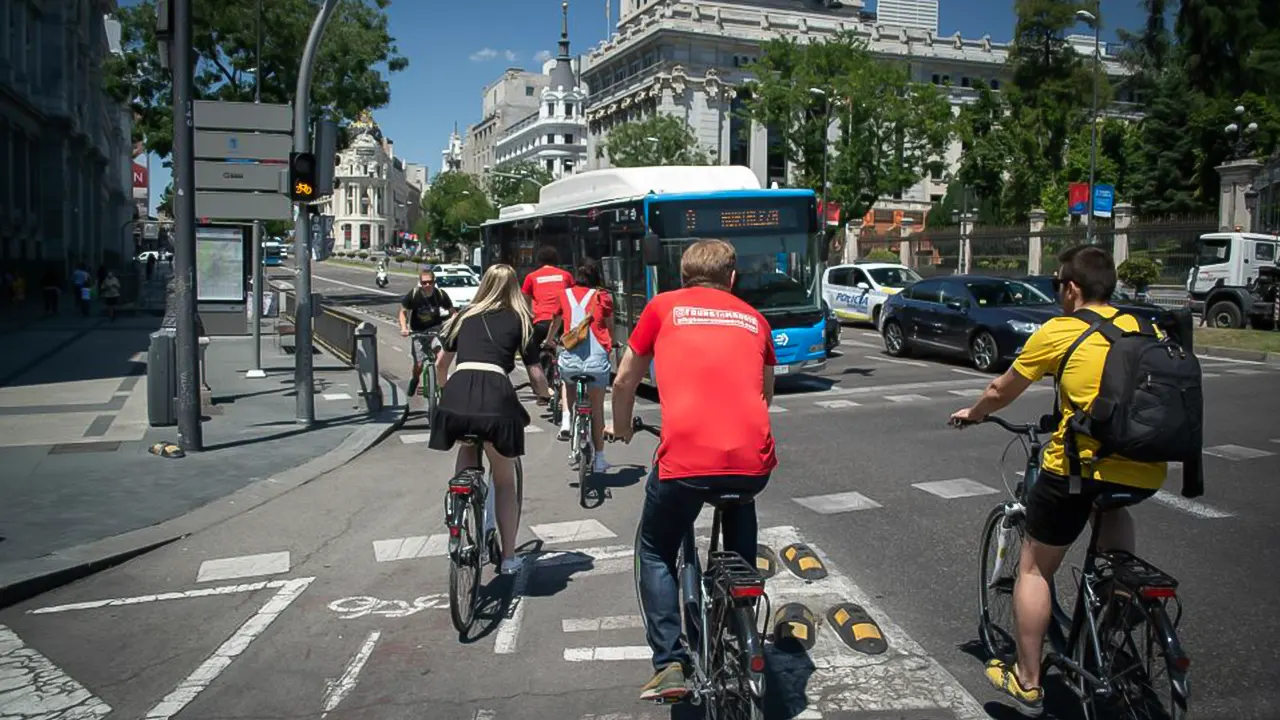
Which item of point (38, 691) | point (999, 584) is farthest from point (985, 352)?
point (38, 691)

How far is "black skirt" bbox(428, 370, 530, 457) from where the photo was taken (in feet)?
18.8

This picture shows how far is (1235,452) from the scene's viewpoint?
35.7ft

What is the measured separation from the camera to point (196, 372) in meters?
10.8

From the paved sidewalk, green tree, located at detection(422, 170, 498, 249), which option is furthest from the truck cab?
green tree, located at detection(422, 170, 498, 249)

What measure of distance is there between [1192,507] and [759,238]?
26.5ft

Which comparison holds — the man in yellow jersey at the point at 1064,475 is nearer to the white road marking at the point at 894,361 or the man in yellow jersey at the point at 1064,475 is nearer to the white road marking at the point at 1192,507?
the white road marking at the point at 1192,507

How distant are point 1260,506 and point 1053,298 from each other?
39.1 ft

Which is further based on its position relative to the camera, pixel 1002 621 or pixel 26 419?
pixel 26 419

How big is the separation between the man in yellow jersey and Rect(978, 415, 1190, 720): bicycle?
0.24ft

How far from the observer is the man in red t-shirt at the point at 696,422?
4.08 m

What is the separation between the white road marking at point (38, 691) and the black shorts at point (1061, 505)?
388cm

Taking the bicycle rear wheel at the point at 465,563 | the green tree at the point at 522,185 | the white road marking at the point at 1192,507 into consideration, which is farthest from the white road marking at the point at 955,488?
the green tree at the point at 522,185

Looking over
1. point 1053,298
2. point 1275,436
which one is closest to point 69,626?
point 1275,436

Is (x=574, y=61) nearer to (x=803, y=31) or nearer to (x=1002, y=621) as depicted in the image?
(x=803, y=31)
